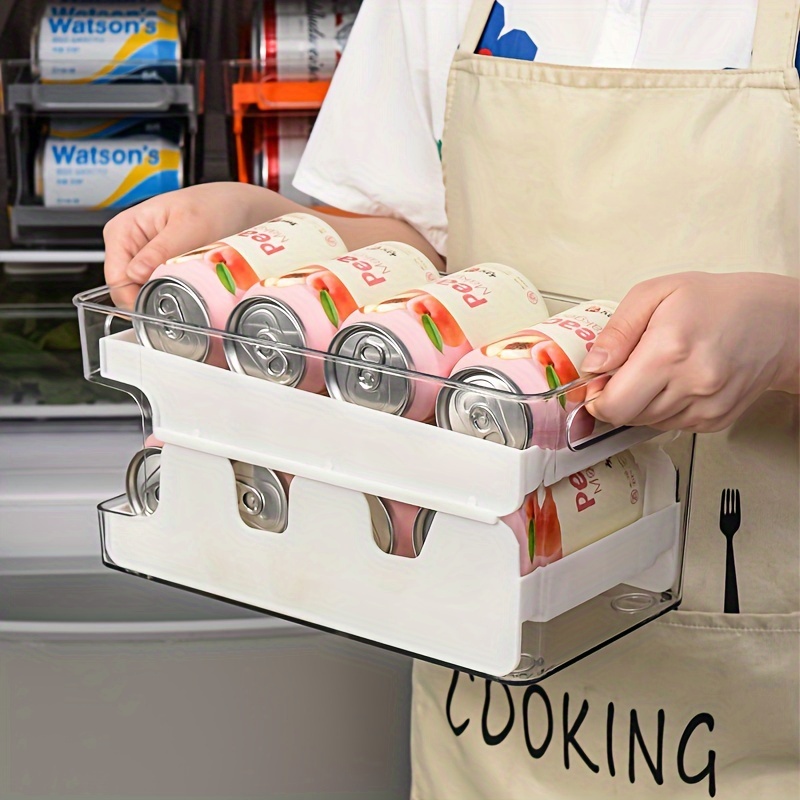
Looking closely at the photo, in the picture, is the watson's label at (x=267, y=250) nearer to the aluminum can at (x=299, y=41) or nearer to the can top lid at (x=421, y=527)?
the can top lid at (x=421, y=527)

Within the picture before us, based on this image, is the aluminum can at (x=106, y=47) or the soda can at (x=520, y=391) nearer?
the soda can at (x=520, y=391)

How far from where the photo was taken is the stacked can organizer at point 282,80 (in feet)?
5.10

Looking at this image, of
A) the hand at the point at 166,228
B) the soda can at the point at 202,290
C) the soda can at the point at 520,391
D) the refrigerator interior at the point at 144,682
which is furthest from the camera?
the refrigerator interior at the point at 144,682

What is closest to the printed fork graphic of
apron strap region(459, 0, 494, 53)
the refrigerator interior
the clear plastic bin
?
the clear plastic bin

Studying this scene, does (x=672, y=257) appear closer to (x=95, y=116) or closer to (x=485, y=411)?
(x=485, y=411)

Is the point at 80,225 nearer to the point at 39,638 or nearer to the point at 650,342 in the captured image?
the point at 39,638

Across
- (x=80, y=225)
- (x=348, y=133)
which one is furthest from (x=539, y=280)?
(x=80, y=225)

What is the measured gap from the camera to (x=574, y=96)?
96cm

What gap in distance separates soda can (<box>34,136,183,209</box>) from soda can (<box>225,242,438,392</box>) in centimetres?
90

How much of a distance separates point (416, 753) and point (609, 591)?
1.83 feet

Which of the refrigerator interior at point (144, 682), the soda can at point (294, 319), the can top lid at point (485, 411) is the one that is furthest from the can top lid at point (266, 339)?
the refrigerator interior at point (144, 682)

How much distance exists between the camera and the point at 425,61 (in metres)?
1.08

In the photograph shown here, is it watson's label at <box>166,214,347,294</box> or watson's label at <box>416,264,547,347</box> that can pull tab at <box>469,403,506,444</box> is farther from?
watson's label at <box>166,214,347,294</box>

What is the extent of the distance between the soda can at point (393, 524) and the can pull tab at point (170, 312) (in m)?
0.18
